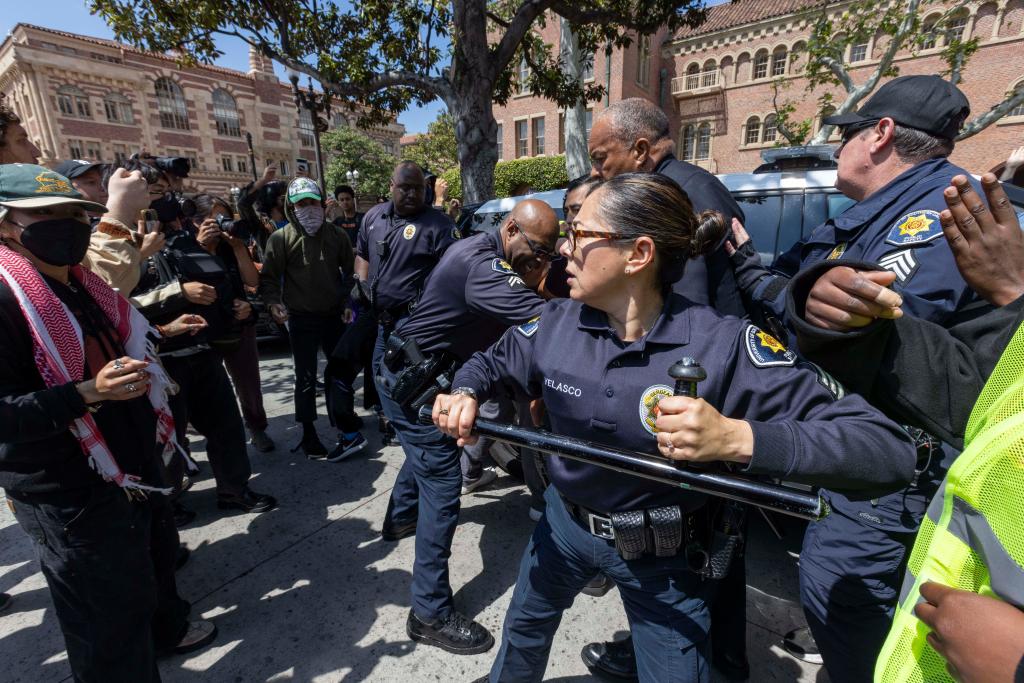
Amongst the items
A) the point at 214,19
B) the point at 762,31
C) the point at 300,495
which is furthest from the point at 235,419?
the point at 762,31

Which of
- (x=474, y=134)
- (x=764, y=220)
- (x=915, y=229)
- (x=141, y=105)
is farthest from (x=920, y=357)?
(x=141, y=105)

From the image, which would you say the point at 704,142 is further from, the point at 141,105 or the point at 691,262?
the point at 141,105

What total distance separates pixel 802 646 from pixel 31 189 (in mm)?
3504

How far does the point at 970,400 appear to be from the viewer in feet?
3.36

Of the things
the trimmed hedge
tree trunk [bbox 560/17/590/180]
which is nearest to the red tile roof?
the trimmed hedge

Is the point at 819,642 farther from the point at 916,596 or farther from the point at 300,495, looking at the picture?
the point at 300,495

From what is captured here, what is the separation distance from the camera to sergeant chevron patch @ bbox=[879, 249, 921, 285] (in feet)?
4.61

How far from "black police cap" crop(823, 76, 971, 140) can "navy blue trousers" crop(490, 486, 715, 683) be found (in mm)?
1700

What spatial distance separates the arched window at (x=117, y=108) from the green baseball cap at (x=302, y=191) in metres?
40.9

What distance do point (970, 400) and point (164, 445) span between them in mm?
2809

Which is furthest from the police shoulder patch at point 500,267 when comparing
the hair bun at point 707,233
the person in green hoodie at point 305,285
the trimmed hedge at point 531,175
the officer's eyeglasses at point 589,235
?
the trimmed hedge at point 531,175

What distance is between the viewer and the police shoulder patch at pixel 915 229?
4.63ft

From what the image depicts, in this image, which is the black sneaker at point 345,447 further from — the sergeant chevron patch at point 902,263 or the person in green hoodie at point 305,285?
the sergeant chevron patch at point 902,263

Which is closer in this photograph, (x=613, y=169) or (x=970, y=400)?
(x=970, y=400)
